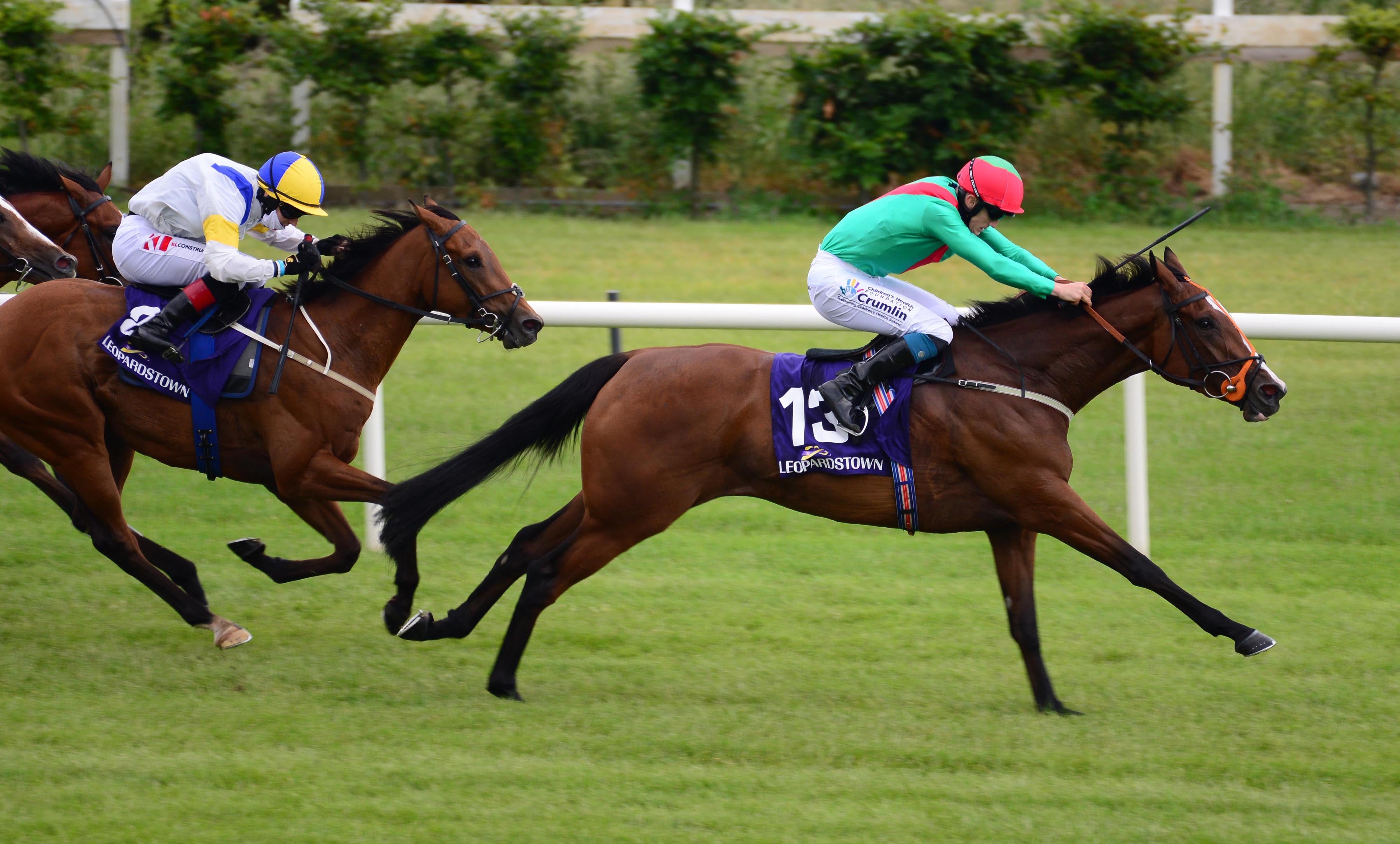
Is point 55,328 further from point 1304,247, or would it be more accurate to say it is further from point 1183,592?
point 1304,247

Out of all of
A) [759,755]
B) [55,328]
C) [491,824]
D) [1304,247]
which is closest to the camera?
[491,824]

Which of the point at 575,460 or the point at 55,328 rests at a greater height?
the point at 55,328

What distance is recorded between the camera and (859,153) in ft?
40.3

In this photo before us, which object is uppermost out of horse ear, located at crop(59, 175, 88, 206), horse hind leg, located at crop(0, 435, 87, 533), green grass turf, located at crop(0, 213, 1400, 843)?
horse ear, located at crop(59, 175, 88, 206)

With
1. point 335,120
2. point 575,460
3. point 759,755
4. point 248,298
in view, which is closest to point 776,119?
point 335,120

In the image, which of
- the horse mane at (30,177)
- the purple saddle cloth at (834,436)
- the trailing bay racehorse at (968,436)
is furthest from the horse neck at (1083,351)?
the horse mane at (30,177)

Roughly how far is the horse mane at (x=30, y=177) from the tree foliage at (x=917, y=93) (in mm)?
7649

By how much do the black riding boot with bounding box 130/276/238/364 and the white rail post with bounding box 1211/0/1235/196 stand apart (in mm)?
10486

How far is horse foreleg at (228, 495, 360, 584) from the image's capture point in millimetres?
4875

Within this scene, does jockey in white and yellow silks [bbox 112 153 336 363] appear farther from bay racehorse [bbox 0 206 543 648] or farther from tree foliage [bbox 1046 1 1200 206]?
tree foliage [bbox 1046 1 1200 206]

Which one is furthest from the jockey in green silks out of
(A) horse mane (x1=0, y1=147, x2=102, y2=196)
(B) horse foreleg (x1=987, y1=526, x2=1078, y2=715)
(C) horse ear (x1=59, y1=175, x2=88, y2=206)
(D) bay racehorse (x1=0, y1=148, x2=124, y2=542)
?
(A) horse mane (x1=0, y1=147, x2=102, y2=196)

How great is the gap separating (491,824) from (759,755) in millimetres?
851

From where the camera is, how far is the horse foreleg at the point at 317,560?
488 cm

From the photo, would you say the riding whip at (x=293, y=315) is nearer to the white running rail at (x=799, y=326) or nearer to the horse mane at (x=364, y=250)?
the horse mane at (x=364, y=250)
